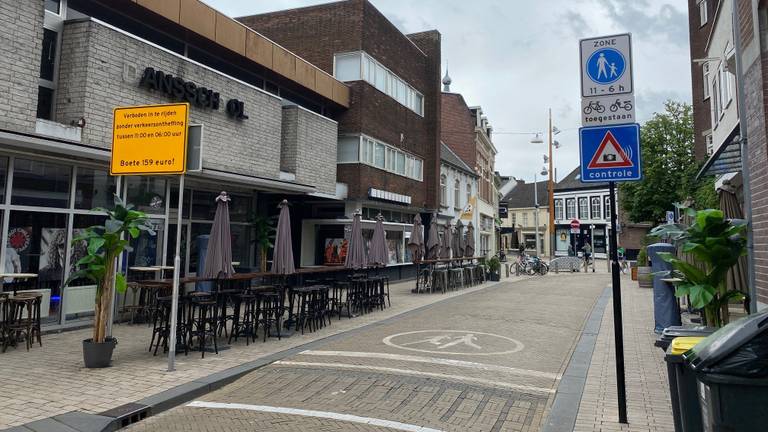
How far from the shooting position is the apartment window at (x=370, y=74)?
765 inches

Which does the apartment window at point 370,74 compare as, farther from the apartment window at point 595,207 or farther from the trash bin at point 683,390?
the apartment window at point 595,207

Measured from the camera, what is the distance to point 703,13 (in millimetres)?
24469

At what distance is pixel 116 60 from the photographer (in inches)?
404

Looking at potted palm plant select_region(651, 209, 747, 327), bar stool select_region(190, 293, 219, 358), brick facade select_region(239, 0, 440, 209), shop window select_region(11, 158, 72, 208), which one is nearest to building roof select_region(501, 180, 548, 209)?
brick facade select_region(239, 0, 440, 209)

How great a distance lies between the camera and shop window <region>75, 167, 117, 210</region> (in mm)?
9904

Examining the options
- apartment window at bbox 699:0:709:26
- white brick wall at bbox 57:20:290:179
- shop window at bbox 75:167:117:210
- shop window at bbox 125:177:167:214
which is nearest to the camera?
white brick wall at bbox 57:20:290:179

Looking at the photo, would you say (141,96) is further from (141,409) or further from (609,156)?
(609,156)

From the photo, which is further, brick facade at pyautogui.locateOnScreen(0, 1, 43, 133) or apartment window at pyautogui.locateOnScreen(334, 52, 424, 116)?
apartment window at pyautogui.locateOnScreen(334, 52, 424, 116)

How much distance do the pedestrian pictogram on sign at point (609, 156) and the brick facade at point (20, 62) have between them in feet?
29.1

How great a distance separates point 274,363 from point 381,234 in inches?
287

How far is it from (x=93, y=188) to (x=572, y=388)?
9.71 metres

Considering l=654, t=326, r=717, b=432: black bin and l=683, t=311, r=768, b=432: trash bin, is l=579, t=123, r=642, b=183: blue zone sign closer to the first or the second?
l=654, t=326, r=717, b=432: black bin

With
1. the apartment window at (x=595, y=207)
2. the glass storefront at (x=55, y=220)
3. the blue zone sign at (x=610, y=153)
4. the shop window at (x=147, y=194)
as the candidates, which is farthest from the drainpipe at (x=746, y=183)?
the apartment window at (x=595, y=207)

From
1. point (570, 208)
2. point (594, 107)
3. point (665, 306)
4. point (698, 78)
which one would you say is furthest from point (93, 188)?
point (570, 208)
